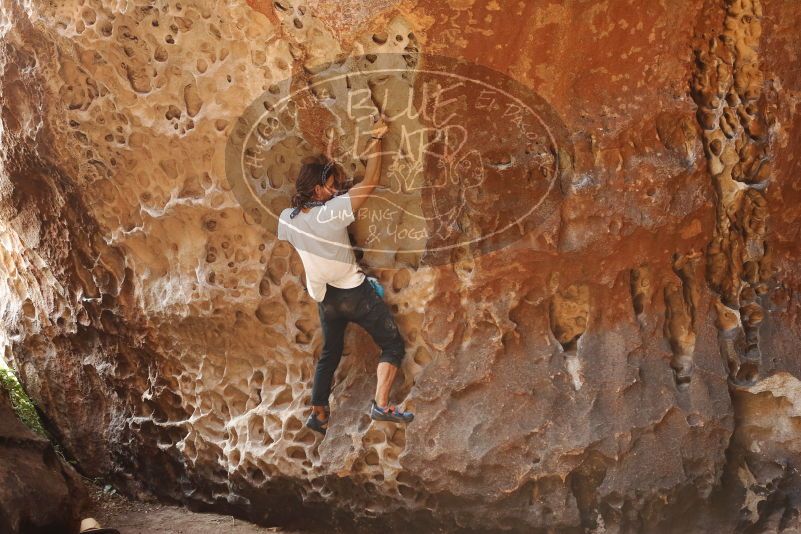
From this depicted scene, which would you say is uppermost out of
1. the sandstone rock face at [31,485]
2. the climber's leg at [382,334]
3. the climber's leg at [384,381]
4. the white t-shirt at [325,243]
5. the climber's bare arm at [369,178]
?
the climber's bare arm at [369,178]

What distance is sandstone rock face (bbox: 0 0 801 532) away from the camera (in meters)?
3.38

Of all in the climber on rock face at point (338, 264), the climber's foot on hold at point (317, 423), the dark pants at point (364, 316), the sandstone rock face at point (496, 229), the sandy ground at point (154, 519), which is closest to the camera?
the sandstone rock face at point (496, 229)

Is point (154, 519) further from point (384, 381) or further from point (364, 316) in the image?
point (364, 316)

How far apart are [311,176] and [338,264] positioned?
1.16ft

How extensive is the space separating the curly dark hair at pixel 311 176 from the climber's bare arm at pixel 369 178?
4.3 inches

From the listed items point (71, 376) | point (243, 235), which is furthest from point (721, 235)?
point (71, 376)

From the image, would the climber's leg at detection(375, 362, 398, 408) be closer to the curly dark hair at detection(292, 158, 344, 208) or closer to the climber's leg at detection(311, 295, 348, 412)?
the climber's leg at detection(311, 295, 348, 412)

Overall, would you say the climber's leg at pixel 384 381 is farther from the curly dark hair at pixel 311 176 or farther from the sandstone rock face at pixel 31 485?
the sandstone rock face at pixel 31 485

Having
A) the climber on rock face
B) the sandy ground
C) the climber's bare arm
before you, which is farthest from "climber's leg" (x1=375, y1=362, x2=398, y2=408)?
the sandy ground

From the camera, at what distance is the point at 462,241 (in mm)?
3506

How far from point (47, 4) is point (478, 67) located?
5.95ft

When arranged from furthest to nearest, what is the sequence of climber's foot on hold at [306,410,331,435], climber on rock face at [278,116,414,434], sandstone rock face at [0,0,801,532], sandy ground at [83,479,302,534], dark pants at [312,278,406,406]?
sandy ground at [83,479,302,534], climber's foot on hold at [306,410,331,435], dark pants at [312,278,406,406], climber on rock face at [278,116,414,434], sandstone rock face at [0,0,801,532]

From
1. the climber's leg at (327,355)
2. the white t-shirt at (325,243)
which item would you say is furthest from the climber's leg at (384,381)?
the white t-shirt at (325,243)

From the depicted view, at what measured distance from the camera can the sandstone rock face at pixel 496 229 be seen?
3.38 m
